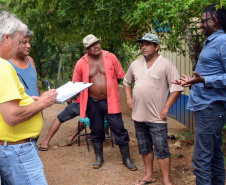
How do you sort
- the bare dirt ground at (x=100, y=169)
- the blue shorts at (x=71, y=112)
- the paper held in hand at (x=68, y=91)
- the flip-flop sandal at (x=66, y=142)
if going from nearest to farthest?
the paper held in hand at (x=68, y=91), the bare dirt ground at (x=100, y=169), the blue shorts at (x=71, y=112), the flip-flop sandal at (x=66, y=142)

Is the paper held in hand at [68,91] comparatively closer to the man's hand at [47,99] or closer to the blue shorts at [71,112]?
the man's hand at [47,99]

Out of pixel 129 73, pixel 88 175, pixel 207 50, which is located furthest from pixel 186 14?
pixel 88 175

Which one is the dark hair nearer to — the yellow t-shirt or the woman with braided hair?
the woman with braided hair

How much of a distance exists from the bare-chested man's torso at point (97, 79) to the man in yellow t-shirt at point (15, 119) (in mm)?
2312

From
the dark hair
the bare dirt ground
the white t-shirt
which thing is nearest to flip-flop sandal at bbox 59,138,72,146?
the bare dirt ground

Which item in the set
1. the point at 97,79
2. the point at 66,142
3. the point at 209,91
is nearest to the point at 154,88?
the point at 209,91

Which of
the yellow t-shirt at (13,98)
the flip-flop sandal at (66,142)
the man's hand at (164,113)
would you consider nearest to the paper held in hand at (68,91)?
the yellow t-shirt at (13,98)

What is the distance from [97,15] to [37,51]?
8.36 meters

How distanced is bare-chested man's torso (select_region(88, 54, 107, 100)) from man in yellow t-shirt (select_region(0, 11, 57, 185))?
231 cm

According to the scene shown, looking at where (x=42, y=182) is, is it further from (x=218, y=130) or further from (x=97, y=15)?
(x=97, y=15)

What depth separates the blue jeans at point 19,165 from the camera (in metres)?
2.29

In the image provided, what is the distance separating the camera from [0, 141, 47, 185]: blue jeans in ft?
7.52

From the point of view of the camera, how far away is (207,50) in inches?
124

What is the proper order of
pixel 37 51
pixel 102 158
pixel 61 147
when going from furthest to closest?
pixel 37 51
pixel 61 147
pixel 102 158
